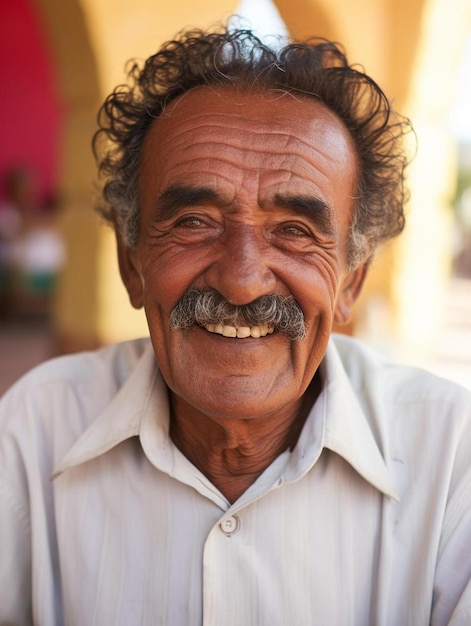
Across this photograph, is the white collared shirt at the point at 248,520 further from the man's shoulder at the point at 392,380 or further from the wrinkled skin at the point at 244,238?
the wrinkled skin at the point at 244,238

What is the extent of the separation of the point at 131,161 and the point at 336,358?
0.78m

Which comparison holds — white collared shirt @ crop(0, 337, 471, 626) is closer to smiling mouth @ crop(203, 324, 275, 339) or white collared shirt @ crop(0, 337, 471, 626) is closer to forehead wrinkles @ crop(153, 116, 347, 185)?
smiling mouth @ crop(203, 324, 275, 339)

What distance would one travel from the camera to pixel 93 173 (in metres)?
4.91

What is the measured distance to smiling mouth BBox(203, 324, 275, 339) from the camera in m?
1.70

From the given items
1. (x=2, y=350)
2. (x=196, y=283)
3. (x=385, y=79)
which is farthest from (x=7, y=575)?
(x=2, y=350)

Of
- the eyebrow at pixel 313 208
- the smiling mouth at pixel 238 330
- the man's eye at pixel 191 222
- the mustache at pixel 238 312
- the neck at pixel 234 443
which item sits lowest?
the neck at pixel 234 443

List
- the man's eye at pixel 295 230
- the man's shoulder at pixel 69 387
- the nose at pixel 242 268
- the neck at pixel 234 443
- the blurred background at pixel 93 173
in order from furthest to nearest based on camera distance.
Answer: the blurred background at pixel 93 173 → the man's shoulder at pixel 69 387 → the neck at pixel 234 443 → the man's eye at pixel 295 230 → the nose at pixel 242 268

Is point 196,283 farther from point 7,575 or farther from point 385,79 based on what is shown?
point 385,79

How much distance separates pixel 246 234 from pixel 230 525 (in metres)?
0.68

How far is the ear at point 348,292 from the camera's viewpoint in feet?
6.61

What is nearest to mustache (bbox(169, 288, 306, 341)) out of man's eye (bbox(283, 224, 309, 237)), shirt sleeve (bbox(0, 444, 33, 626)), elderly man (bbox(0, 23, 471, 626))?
elderly man (bbox(0, 23, 471, 626))

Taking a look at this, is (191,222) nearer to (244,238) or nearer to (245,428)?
(244,238)

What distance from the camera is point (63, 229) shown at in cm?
526

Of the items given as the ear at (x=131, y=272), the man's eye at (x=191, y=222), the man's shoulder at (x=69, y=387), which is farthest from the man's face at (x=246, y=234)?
the man's shoulder at (x=69, y=387)
